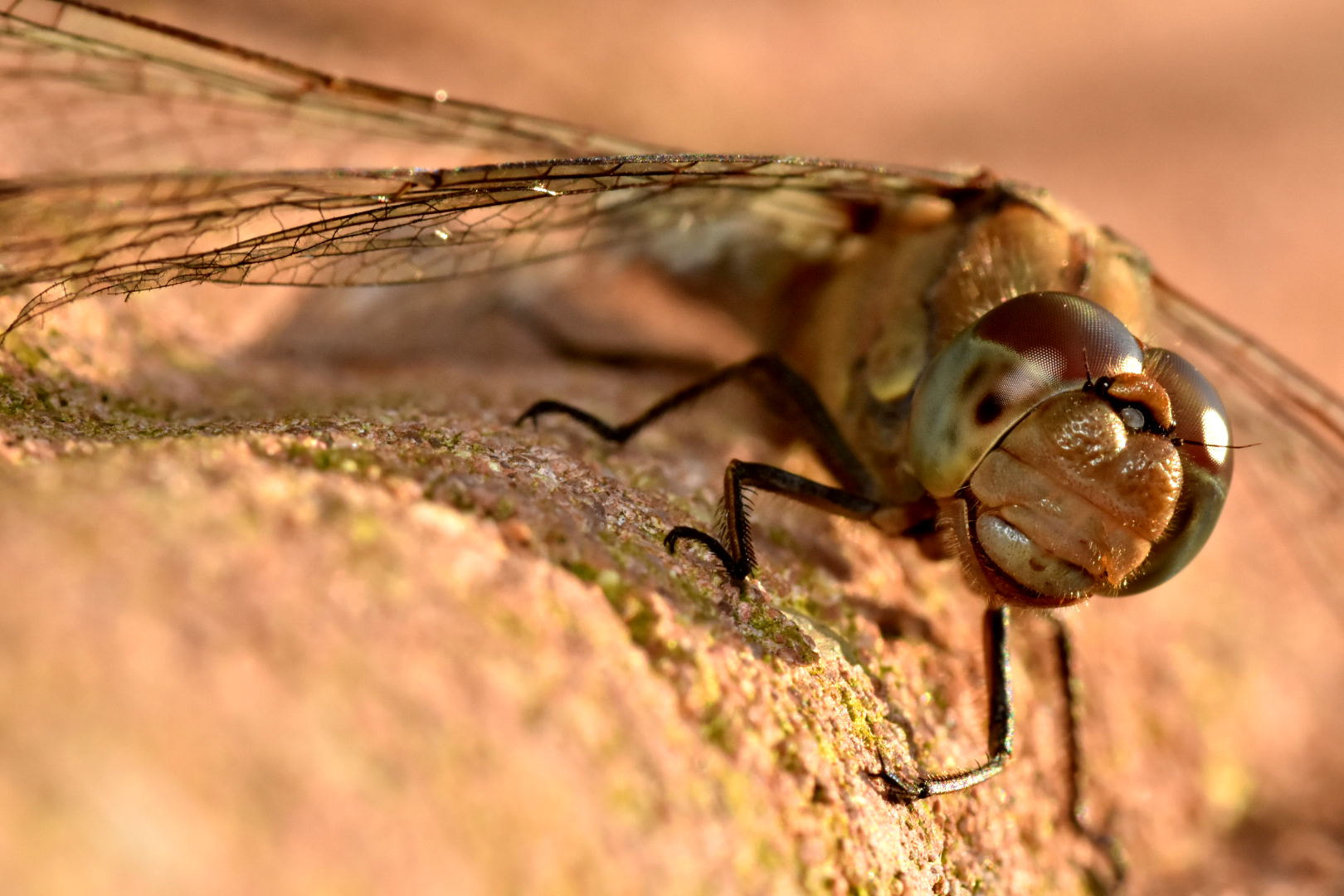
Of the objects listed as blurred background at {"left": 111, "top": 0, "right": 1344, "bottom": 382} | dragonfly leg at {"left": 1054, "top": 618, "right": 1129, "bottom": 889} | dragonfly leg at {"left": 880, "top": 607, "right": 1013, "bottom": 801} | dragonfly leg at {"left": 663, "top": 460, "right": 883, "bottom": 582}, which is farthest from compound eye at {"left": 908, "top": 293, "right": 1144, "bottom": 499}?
blurred background at {"left": 111, "top": 0, "right": 1344, "bottom": 382}

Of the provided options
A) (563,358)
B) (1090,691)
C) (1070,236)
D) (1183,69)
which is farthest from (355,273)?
(1183,69)

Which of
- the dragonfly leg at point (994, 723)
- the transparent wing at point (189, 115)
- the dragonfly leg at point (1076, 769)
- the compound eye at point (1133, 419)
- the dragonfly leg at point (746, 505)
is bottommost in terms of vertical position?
the dragonfly leg at point (1076, 769)

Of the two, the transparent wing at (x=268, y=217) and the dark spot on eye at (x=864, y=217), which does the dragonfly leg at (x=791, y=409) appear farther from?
the dark spot on eye at (x=864, y=217)

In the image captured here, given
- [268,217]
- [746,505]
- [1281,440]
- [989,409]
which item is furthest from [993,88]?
[268,217]

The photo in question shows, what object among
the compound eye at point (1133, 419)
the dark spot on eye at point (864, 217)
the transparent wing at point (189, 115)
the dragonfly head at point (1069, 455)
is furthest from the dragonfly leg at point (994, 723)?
the transparent wing at point (189, 115)

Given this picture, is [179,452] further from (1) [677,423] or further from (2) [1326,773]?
(2) [1326,773]

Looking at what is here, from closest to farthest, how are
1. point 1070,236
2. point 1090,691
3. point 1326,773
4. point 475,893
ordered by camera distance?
point 475,893
point 1070,236
point 1090,691
point 1326,773
